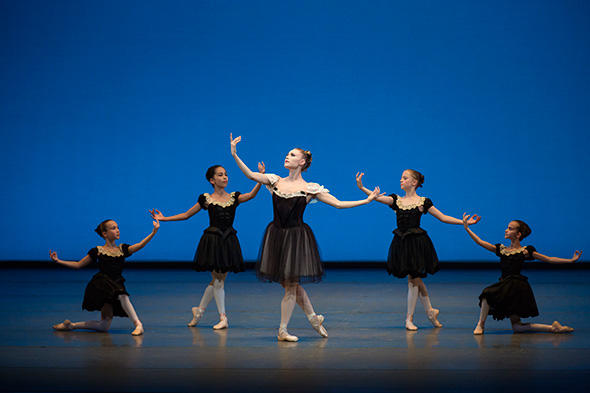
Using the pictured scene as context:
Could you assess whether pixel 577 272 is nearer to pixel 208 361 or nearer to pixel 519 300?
pixel 519 300

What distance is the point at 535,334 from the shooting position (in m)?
4.86

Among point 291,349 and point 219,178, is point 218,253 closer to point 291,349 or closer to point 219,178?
point 219,178

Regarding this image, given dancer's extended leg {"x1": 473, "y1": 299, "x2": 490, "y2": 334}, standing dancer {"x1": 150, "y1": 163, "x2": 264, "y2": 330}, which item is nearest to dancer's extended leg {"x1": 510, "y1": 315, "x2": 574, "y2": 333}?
dancer's extended leg {"x1": 473, "y1": 299, "x2": 490, "y2": 334}

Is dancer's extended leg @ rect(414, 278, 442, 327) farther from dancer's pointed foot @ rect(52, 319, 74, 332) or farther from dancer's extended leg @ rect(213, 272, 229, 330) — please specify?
dancer's pointed foot @ rect(52, 319, 74, 332)

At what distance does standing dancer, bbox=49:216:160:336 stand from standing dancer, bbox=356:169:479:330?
1.70m

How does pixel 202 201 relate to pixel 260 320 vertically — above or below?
above

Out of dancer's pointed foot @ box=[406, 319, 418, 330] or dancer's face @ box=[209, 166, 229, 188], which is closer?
dancer's pointed foot @ box=[406, 319, 418, 330]

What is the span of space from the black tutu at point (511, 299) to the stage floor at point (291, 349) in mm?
151

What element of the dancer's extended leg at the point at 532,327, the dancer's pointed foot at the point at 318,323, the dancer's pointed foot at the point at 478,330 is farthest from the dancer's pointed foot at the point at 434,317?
the dancer's pointed foot at the point at 318,323

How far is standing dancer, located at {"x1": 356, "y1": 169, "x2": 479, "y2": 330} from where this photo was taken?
5180mm

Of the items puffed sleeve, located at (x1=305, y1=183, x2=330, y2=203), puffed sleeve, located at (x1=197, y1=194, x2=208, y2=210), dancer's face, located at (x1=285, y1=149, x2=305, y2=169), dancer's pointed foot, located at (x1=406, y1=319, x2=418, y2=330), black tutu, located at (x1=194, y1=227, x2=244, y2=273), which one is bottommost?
dancer's pointed foot, located at (x1=406, y1=319, x2=418, y2=330)

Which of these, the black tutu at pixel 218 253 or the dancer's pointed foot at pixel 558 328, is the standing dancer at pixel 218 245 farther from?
the dancer's pointed foot at pixel 558 328

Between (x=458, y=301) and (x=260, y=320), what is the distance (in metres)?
2.02

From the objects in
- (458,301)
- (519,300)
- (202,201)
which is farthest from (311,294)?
(519,300)
